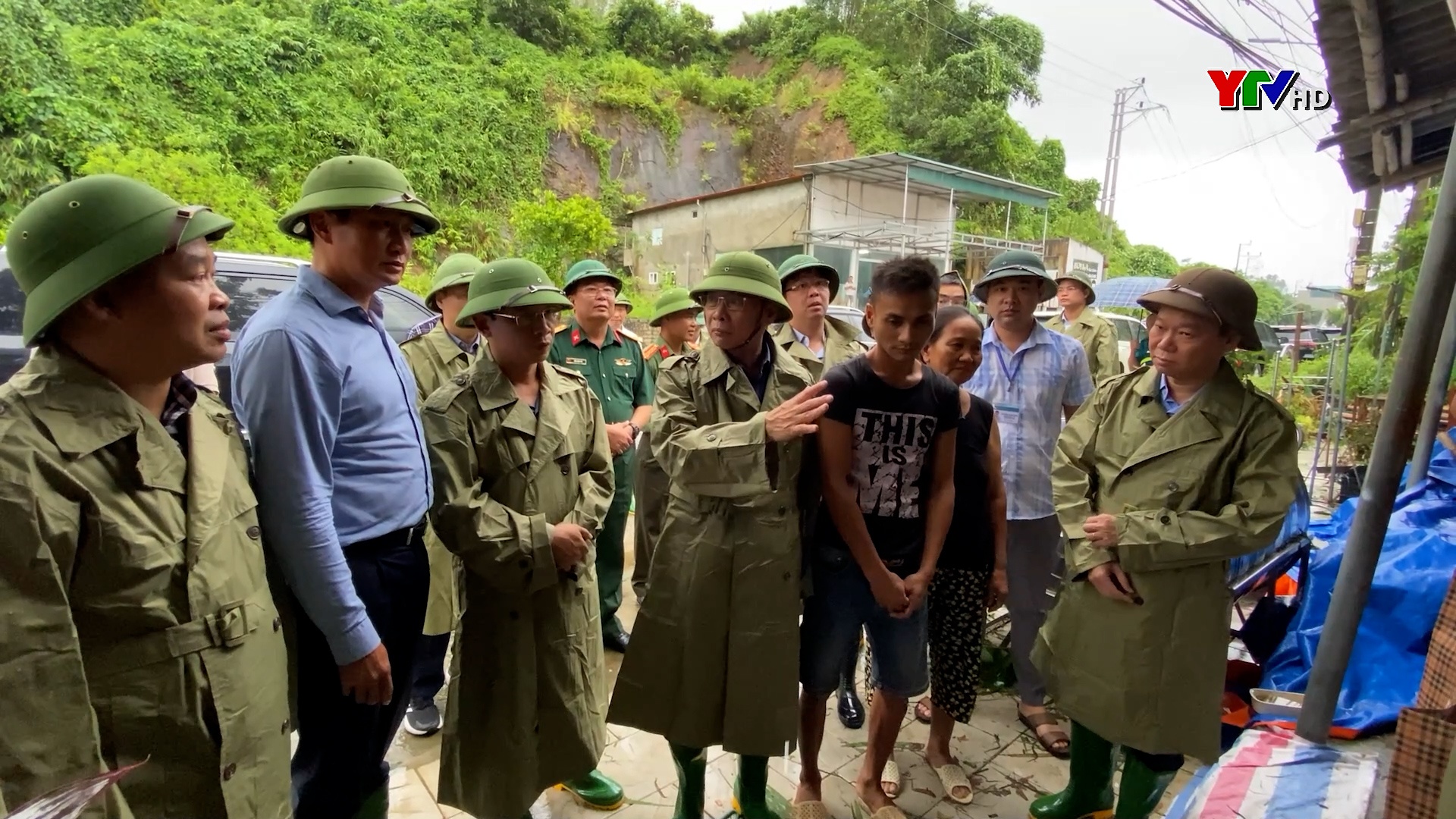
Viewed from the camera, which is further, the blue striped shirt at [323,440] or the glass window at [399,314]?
the glass window at [399,314]

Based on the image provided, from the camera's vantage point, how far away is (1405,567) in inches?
117

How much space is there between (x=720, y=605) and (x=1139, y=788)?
4.79ft

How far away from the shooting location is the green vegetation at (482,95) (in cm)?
1039

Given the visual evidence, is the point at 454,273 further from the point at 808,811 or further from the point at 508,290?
the point at 808,811

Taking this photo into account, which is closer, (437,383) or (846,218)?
(437,383)

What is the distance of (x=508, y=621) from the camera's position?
2010 mm

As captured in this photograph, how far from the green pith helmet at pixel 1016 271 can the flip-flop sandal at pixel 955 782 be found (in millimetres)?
1956

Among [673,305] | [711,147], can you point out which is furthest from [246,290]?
[711,147]

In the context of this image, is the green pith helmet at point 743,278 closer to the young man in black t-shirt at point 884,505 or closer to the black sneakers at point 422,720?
the young man in black t-shirt at point 884,505

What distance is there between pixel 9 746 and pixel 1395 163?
601 cm

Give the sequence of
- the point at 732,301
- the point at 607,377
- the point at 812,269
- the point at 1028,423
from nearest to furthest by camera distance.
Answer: the point at 732,301 < the point at 1028,423 < the point at 812,269 < the point at 607,377

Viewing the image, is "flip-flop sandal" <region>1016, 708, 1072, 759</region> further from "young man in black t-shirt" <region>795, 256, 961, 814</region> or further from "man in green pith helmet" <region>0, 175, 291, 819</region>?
"man in green pith helmet" <region>0, 175, 291, 819</region>

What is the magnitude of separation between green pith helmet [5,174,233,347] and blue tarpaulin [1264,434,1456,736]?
3.71 m

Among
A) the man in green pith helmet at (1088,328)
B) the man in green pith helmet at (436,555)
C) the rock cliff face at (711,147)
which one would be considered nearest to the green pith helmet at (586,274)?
the man in green pith helmet at (436,555)
